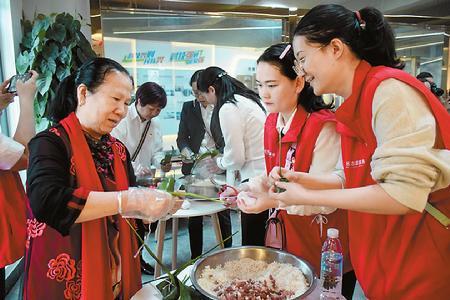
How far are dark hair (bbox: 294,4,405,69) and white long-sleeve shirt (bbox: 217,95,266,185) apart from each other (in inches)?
50.4

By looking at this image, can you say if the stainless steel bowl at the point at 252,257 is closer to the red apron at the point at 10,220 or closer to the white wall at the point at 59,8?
the red apron at the point at 10,220

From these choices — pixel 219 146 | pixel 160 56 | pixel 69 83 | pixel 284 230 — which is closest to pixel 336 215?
pixel 284 230

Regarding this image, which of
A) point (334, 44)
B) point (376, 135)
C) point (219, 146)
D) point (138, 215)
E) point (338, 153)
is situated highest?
point (334, 44)

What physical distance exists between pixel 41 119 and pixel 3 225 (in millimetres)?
1380

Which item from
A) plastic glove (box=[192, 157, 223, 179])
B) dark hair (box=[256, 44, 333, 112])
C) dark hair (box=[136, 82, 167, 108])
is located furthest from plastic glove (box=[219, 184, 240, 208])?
dark hair (box=[136, 82, 167, 108])

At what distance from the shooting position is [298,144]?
145 cm

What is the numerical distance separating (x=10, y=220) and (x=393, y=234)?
5.19 feet

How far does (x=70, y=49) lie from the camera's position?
2.67 meters

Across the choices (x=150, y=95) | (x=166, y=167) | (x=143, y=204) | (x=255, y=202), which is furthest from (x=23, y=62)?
(x=255, y=202)

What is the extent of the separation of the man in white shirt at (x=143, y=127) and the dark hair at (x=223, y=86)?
345 mm

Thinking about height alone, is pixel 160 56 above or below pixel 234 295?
above

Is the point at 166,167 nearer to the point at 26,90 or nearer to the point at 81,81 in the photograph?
the point at 26,90

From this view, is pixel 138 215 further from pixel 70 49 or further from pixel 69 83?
Result: pixel 70 49

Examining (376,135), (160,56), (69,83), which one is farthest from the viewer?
Result: (160,56)
